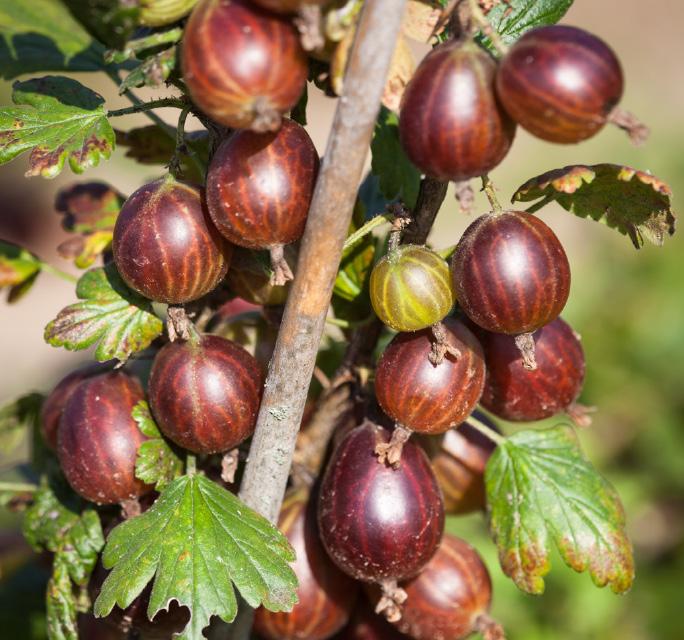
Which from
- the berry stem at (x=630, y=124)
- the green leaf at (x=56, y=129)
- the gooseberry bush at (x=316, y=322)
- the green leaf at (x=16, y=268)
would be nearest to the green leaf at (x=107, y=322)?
the gooseberry bush at (x=316, y=322)

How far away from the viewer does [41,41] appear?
4.92ft

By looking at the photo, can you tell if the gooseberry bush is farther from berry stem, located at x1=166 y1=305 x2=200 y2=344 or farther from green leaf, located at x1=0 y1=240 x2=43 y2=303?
green leaf, located at x1=0 y1=240 x2=43 y2=303

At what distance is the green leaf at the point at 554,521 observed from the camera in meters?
1.23

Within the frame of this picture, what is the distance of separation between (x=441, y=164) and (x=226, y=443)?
0.48 metres

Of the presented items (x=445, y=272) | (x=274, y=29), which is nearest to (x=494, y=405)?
(x=445, y=272)

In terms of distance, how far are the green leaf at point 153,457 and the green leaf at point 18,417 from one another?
0.53 m

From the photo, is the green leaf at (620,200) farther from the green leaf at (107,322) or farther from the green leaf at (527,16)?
the green leaf at (107,322)

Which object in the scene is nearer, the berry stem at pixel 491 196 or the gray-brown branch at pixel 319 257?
the gray-brown branch at pixel 319 257

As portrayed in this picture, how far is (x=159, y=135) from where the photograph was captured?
4.58ft

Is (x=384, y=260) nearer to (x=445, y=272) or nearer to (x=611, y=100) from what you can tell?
(x=445, y=272)

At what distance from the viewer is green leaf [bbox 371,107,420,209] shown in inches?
51.9

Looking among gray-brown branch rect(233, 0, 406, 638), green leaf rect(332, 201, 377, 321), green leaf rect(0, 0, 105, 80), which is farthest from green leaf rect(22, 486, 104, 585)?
green leaf rect(0, 0, 105, 80)

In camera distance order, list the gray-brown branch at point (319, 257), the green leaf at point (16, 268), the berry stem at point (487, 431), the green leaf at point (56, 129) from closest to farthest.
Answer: the gray-brown branch at point (319, 257) < the green leaf at point (56, 129) < the berry stem at point (487, 431) < the green leaf at point (16, 268)

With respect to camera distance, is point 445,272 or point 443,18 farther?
point 445,272
